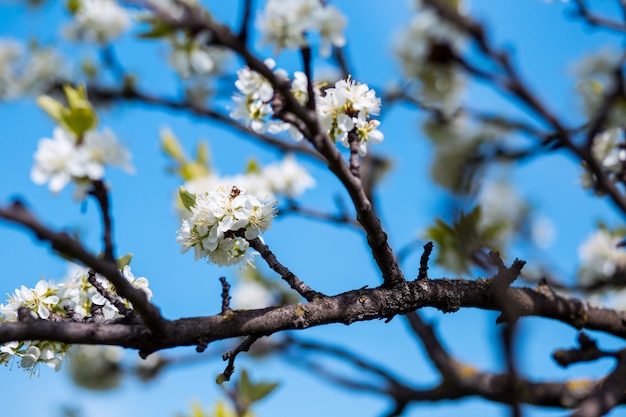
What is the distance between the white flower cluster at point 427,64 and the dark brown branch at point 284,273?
2.81 meters

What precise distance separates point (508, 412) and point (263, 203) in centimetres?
127

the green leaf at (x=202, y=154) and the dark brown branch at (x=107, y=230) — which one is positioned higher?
the green leaf at (x=202, y=154)

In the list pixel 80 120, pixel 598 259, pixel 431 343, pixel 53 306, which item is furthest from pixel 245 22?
pixel 598 259

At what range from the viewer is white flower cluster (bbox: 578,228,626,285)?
4359mm

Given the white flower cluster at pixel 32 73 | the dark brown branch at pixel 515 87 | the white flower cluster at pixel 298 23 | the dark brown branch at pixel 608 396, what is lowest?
the dark brown branch at pixel 608 396

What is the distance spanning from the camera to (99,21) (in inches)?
194

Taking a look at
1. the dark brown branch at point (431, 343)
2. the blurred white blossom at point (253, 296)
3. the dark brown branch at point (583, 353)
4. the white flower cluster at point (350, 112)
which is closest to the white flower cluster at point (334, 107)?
the white flower cluster at point (350, 112)

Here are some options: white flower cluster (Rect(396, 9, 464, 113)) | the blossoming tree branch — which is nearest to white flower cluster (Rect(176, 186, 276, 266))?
the blossoming tree branch

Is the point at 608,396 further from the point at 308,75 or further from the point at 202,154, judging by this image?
the point at 202,154

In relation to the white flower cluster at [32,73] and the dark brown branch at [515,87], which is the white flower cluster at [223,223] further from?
the white flower cluster at [32,73]

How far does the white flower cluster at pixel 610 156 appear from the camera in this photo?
2861mm

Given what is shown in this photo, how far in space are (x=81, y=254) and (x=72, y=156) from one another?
13.3 inches

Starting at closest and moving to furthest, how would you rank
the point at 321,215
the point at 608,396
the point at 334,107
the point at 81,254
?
the point at 81,254
the point at 608,396
the point at 334,107
the point at 321,215

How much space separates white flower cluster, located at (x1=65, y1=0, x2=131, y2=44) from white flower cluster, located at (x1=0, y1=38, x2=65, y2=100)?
0.77 metres
